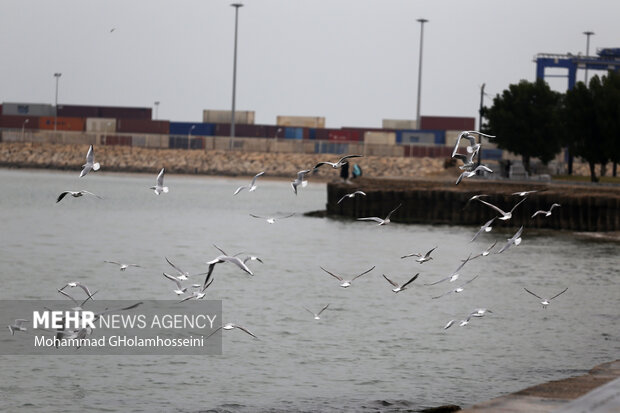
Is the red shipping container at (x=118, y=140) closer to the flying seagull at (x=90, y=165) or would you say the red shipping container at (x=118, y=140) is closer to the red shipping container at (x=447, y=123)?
the red shipping container at (x=447, y=123)

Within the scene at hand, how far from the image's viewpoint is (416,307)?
32.5 m

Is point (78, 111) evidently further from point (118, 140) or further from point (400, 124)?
point (400, 124)

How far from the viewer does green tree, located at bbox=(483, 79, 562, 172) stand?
9369 centimetres

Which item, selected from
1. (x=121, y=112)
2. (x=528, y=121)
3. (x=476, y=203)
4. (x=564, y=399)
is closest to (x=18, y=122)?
(x=121, y=112)

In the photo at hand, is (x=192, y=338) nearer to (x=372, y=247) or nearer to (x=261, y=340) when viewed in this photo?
(x=261, y=340)

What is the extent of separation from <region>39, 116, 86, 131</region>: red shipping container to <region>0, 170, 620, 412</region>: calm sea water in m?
115

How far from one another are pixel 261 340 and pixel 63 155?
148905mm

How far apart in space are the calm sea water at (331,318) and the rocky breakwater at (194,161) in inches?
3238

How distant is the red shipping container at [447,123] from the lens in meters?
164

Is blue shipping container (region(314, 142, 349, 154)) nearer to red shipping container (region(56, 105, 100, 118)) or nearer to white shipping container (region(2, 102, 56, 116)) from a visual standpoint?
red shipping container (region(56, 105, 100, 118))

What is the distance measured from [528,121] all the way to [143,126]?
98355 millimetres

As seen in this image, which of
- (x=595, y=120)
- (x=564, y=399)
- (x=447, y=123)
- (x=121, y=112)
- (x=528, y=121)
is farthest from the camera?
(x=121, y=112)

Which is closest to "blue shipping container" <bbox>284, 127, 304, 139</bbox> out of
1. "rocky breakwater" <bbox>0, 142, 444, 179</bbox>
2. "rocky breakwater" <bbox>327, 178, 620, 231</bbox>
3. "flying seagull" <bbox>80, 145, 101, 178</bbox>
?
"rocky breakwater" <bbox>0, 142, 444, 179</bbox>

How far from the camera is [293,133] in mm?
175875
